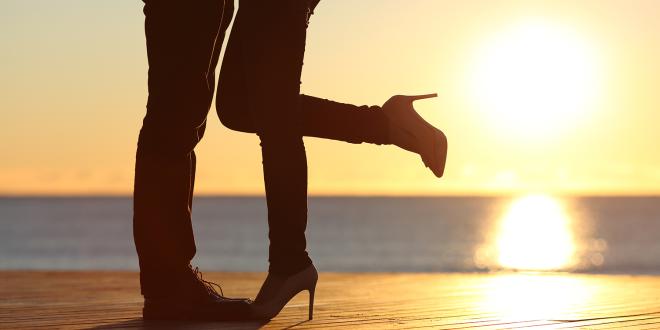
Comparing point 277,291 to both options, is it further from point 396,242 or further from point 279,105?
point 396,242

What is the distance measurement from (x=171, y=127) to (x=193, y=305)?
18.2 inches

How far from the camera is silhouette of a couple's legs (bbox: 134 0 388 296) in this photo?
285cm

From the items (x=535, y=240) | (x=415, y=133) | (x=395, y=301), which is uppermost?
(x=415, y=133)

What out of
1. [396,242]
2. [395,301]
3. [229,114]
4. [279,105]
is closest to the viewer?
[279,105]

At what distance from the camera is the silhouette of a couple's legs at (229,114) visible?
9.36ft

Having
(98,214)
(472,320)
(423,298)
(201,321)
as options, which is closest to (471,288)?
(423,298)

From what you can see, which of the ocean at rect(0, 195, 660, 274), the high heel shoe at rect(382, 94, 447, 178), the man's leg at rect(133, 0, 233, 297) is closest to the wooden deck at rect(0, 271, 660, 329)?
the man's leg at rect(133, 0, 233, 297)

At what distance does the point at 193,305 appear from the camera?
→ 2.99 metres

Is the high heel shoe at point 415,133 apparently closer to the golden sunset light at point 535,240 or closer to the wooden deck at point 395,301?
the wooden deck at point 395,301

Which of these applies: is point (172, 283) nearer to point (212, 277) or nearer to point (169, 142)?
point (169, 142)

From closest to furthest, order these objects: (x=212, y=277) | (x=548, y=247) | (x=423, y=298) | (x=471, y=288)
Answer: (x=423, y=298) < (x=471, y=288) < (x=212, y=277) < (x=548, y=247)

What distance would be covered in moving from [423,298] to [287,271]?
917 mm

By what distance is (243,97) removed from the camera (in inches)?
117

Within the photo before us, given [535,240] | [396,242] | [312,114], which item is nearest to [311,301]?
[312,114]
